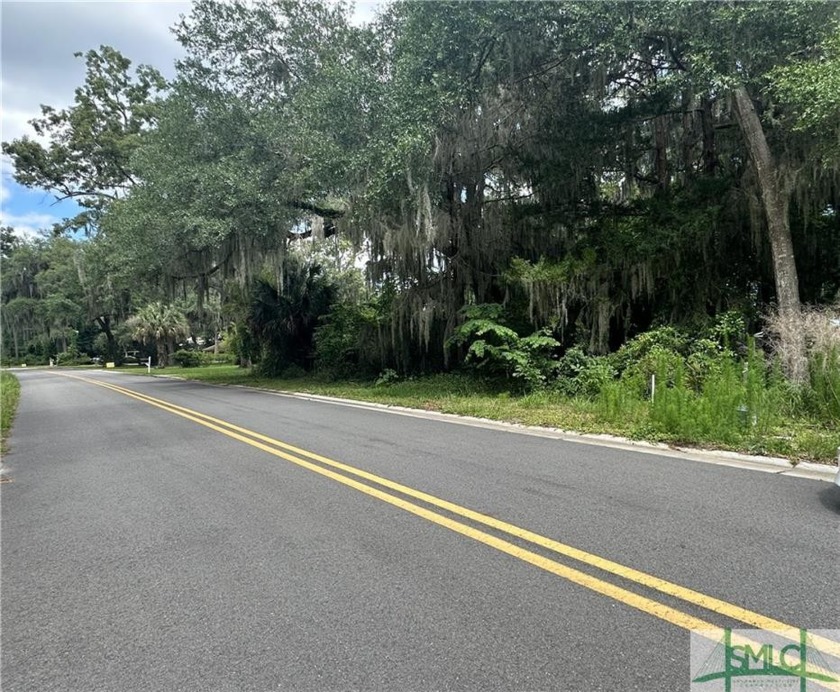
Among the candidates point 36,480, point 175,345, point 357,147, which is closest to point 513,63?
point 357,147

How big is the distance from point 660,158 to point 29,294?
8111 centimetres

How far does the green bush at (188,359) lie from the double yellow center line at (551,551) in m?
42.9

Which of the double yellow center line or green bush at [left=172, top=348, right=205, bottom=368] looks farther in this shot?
green bush at [left=172, top=348, right=205, bottom=368]

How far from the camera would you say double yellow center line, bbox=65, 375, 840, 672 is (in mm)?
2786

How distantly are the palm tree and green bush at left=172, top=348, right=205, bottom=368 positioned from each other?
2400mm

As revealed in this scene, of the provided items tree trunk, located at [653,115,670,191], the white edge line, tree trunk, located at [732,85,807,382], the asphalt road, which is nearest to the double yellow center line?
the asphalt road

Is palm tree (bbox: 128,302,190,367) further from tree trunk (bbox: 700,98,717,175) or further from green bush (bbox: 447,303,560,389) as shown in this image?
tree trunk (bbox: 700,98,717,175)

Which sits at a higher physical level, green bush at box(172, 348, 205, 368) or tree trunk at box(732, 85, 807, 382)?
tree trunk at box(732, 85, 807, 382)

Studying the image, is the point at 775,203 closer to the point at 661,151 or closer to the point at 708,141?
the point at 708,141
